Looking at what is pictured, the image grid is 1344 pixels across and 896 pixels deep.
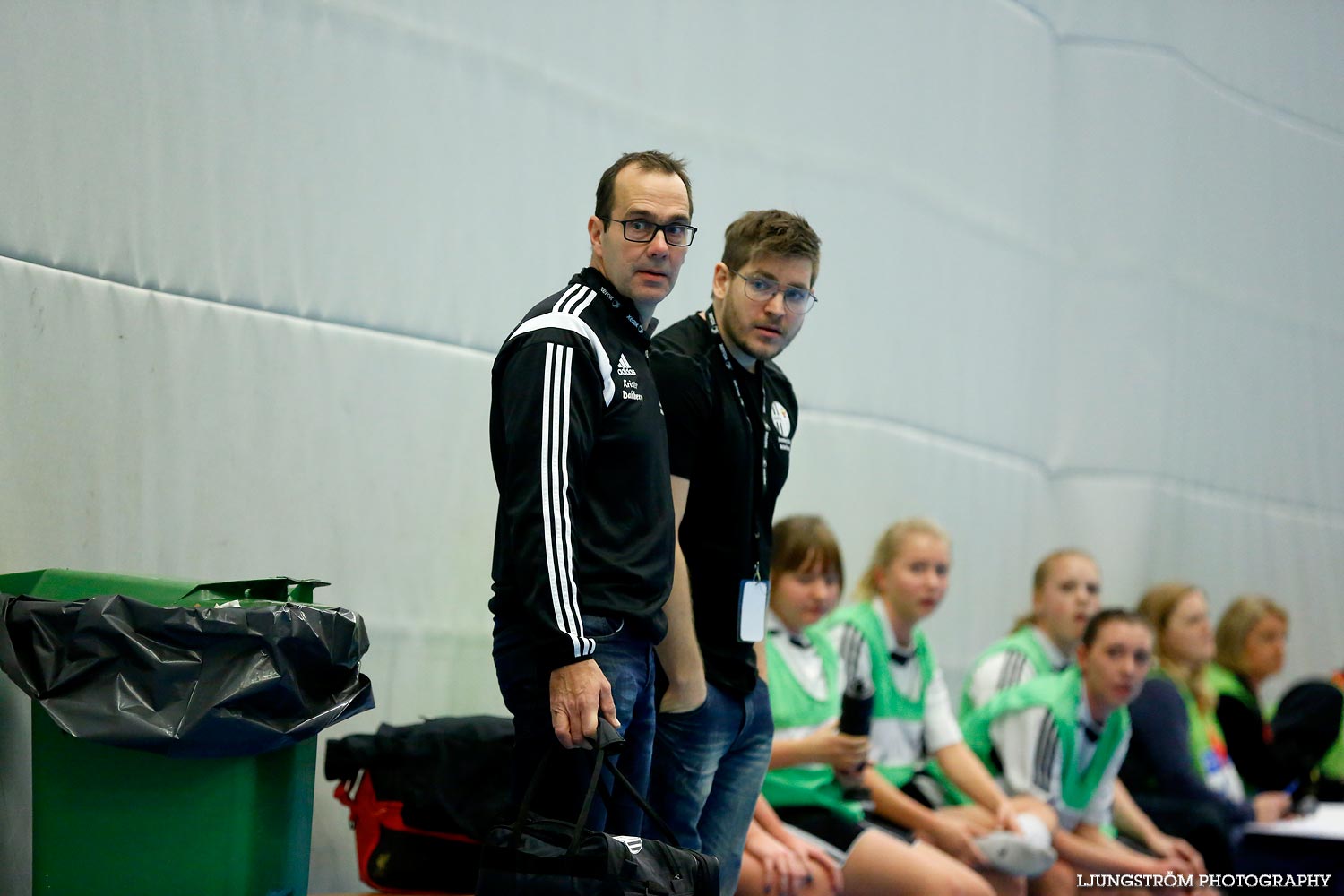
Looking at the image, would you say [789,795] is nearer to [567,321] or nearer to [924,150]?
[567,321]

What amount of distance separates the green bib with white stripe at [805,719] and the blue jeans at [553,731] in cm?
137

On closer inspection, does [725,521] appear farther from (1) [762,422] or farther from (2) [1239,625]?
(2) [1239,625]

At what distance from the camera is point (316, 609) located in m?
2.45

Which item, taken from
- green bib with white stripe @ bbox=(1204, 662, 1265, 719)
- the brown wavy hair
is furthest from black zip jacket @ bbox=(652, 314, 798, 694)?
green bib with white stripe @ bbox=(1204, 662, 1265, 719)

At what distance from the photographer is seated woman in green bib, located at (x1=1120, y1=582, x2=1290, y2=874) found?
4.45m

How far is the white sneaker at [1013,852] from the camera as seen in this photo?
3689mm

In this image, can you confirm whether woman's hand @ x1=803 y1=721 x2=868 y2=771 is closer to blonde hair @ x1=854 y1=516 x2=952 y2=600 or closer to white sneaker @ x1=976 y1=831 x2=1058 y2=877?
white sneaker @ x1=976 y1=831 x2=1058 y2=877

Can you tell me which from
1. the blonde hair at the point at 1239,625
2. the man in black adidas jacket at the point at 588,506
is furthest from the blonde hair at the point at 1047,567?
the man in black adidas jacket at the point at 588,506

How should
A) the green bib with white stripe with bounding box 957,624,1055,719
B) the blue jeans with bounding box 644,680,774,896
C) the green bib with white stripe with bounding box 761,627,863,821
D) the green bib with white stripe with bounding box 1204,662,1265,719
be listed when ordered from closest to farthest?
the blue jeans with bounding box 644,680,774,896, the green bib with white stripe with bounding box 761,627,863,821, the green bib with white stripe with bounding box 957,624,1055,719, the green bib with white stripe with bounding box 1204,662,1265,719

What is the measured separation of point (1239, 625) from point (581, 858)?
4373 mm

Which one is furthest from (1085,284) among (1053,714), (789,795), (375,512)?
(375,512)

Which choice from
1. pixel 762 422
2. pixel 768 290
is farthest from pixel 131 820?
pixel 768 290

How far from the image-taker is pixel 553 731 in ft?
6.67

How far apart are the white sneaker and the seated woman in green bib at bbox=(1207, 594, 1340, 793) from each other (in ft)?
5.80
